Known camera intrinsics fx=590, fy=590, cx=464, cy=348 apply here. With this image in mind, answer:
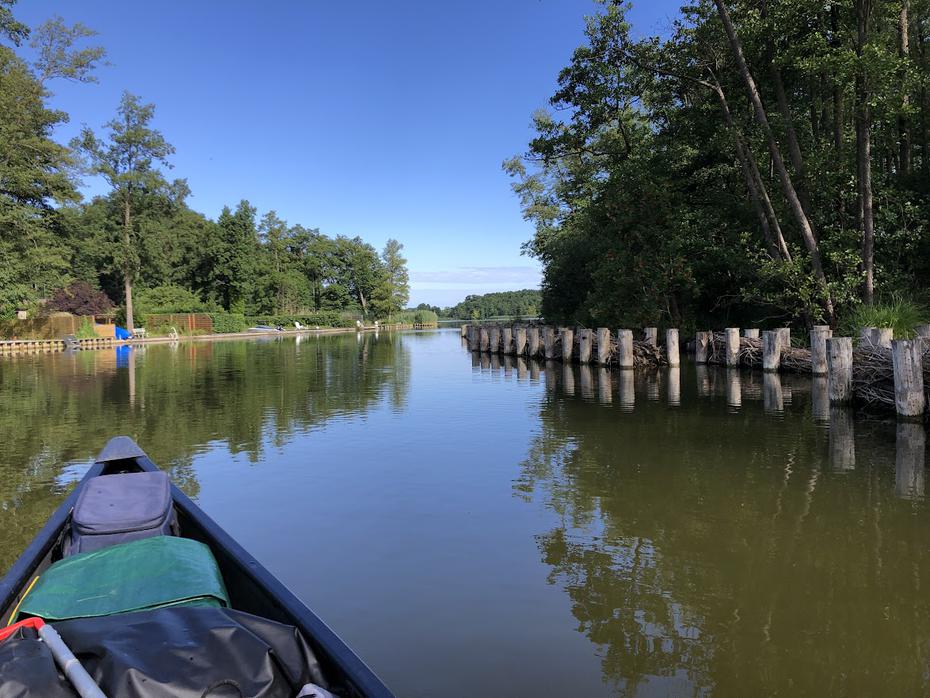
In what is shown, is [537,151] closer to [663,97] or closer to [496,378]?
[663,97]

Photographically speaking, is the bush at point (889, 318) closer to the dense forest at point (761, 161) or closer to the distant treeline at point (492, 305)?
the dense forest at point (761, 161)

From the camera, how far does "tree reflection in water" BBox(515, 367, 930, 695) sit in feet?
10.5

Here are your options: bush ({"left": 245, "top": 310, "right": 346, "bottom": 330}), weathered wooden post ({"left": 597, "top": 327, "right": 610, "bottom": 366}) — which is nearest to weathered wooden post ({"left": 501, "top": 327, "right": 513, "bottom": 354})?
weathered wooden post ({"left": 597, "top": 327, "right": 610, "bottom": 366})

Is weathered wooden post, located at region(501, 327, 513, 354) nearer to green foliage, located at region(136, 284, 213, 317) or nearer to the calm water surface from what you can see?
the calm water surface

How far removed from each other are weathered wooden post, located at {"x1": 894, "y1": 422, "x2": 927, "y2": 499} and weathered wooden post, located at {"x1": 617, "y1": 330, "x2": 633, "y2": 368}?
29.9 feet

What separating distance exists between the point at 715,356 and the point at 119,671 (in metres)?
19.0

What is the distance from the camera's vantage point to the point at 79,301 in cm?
4841

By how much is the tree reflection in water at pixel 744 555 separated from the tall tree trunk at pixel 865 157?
7343mm

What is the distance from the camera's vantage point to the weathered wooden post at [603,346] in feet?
62.3

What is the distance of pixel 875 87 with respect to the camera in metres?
13.4

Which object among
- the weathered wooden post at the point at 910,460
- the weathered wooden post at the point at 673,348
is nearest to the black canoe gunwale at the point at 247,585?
the weathered wooden post at the point at 910,460

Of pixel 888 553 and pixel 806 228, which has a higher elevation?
pixel 806 228

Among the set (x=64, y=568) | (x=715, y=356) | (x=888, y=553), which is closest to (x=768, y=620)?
(x=888, y=553)

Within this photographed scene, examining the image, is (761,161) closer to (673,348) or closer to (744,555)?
(673,348)
